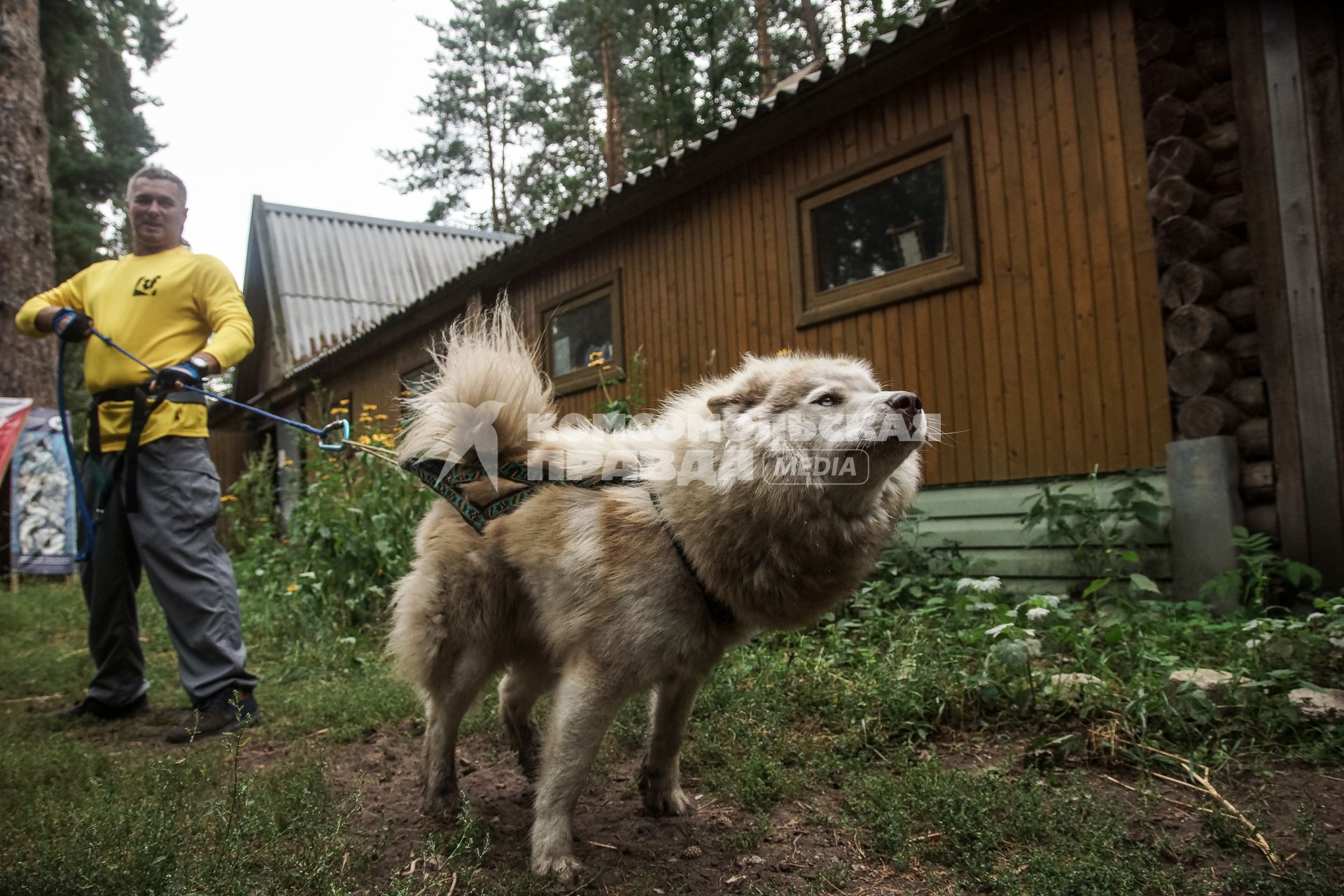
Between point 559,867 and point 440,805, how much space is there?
664 mm

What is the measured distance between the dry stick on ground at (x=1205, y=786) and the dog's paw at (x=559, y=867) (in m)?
1.81

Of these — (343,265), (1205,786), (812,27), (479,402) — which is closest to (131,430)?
(479,402)

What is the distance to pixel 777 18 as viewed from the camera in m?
14.1

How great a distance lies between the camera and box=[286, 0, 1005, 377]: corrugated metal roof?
190 inches

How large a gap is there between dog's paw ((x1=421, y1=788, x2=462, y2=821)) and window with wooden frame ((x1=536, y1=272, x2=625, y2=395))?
213 inches

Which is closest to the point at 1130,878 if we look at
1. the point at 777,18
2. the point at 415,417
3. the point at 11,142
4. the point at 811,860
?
the point at 811,860

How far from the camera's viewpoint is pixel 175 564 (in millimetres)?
3418

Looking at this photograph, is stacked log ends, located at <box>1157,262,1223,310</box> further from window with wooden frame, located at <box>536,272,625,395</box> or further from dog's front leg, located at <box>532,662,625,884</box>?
window with wooden frame, located at <box>536,272,625,395</box>

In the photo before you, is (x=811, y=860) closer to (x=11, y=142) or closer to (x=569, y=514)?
(x=569, y=514)

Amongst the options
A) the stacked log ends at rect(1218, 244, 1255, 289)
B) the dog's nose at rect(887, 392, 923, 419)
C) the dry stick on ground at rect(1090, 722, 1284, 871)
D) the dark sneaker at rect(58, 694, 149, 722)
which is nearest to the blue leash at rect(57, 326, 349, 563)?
the dark sneaker at rect(58, 694, 149, 722)

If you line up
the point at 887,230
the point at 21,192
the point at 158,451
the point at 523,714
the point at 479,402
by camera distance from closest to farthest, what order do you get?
1. the point at 479,402
2. the point at 523,714
3. the point at 158,451
4. the point at 887,230
5. the point at 21,192

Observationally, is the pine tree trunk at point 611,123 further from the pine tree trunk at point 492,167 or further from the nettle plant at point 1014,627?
the nettle plant at point 1014,627

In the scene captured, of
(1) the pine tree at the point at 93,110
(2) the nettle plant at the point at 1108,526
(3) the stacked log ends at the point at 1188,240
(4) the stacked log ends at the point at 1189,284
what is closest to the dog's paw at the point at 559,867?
(2) the nettle plant at the point at 1108,526

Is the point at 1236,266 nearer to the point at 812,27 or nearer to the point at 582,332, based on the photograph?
the point at 582,332
